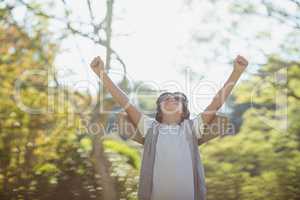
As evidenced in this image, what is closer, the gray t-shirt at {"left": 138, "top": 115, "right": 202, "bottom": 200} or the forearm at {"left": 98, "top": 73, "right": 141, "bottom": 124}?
the gray t-shirt at {"left": 138, "top": 115, "right": 202, "bottom": 200}

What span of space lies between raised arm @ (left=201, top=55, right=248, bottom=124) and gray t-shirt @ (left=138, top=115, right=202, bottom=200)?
0.15 metres

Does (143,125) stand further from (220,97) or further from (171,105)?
(220,97)

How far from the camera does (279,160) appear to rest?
4.81 meters

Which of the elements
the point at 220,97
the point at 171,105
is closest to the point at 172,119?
the point at 171,105

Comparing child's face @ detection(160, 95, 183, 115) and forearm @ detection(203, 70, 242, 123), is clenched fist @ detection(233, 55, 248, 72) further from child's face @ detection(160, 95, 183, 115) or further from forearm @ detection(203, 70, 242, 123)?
child's face @ detection(160, 95, 183, 115)

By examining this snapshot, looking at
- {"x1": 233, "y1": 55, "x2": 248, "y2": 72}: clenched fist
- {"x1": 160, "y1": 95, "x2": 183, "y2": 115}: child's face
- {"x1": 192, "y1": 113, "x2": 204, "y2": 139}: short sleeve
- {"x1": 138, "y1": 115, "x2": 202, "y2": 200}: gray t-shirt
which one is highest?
{"x1": 233, "y1": 55, "x2": 248, "y2": 72}: clenched fist

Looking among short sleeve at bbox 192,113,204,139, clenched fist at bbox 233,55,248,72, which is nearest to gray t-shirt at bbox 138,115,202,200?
short sleeve at bbox 192,113,204,139

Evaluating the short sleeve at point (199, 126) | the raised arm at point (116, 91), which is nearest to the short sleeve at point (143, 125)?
the raised arm at point (116, 91)

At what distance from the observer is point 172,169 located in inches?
91.0

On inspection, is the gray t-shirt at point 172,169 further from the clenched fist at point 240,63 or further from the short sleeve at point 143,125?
the clenched fist at point 240,63

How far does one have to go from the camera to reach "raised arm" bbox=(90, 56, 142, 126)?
238cm

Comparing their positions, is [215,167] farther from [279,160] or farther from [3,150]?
[3,150]

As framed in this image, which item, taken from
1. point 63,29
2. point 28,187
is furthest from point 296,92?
point 28,187

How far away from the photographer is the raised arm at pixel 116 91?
238 centimetres
